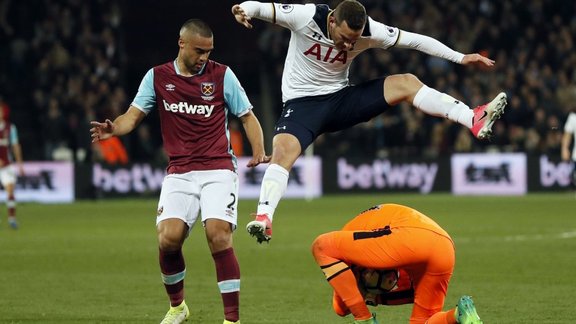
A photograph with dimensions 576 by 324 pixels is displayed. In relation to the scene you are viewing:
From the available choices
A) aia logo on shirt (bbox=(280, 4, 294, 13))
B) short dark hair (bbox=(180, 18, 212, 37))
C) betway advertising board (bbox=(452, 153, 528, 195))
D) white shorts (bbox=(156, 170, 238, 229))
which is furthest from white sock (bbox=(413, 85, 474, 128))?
betway advertising board (bbox=(452, 153, 528, 195))

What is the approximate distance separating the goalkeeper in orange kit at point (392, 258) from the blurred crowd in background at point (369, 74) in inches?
831

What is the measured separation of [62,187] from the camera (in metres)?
29.4

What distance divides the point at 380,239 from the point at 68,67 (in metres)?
24.7

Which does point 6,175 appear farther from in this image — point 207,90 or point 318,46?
point 207,90

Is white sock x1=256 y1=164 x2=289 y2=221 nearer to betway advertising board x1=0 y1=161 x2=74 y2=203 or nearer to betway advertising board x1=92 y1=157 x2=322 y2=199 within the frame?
betway advertising board x1=92 y1=157 x2=322 y2=199

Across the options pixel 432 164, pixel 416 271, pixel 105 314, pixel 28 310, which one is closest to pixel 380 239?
pixel 416 271

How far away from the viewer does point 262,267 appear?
15.1m

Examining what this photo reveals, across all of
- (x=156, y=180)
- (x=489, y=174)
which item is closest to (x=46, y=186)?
(x=156, y=180)

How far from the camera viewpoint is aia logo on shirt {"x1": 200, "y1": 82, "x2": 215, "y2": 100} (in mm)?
9633

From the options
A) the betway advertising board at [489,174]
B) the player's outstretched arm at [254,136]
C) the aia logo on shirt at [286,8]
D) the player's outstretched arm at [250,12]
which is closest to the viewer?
the player's outstretched arm at [250,12]

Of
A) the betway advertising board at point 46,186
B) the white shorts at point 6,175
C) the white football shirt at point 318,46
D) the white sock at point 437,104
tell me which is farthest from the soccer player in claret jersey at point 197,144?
the betway advertising board at point 46,186

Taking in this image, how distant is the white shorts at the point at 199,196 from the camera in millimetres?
9562

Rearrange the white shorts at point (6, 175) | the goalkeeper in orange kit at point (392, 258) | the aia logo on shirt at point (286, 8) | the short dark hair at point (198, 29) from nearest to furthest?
the goalkeeper in orange kit at point (392, 258)
the short dark hair at point (198, 29)
the aia logo on shirt at point (286, 8)
the white shorts at point (6, 175)

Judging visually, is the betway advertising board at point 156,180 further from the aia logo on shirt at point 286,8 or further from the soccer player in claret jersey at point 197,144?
the soccer player in claret jersey at point 197,144
